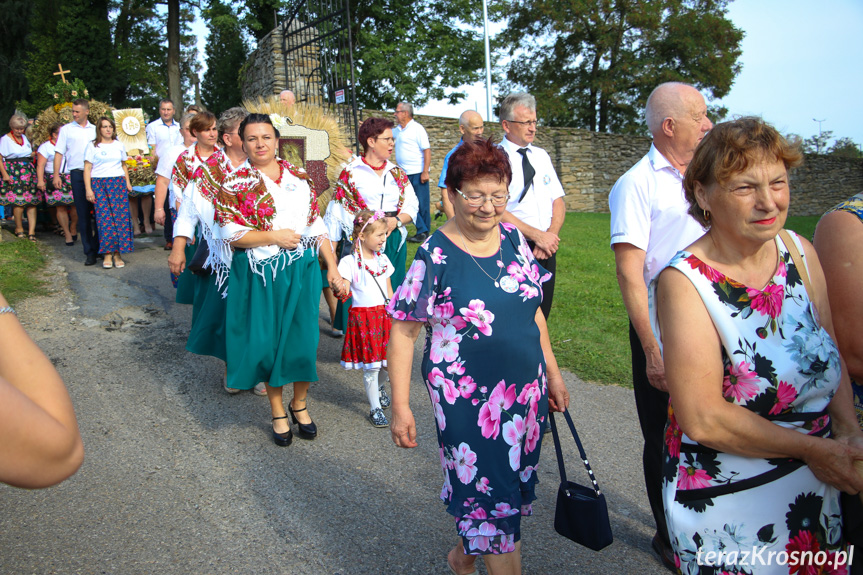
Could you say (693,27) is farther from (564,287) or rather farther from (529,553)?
(529,553)

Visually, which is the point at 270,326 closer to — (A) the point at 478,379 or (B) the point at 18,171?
(A) the point at 478,379

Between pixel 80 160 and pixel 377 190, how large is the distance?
6.48m

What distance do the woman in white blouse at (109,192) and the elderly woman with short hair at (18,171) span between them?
8.93 ft

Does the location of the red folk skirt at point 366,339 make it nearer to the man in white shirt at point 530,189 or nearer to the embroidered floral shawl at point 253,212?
the embroidered floral shawl at point 253,212

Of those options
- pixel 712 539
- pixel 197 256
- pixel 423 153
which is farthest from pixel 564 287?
pixel 712 539

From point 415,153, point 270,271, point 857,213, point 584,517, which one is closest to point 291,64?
point 415,153

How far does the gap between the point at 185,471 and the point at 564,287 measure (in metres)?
5.72

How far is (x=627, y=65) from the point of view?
29219mm

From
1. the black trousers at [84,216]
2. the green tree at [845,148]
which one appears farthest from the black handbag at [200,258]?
the green tree at [845,148]

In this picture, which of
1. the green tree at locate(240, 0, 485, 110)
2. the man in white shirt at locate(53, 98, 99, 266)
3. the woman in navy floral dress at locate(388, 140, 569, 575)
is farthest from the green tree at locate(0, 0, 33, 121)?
the woman in navy floral dress at locate(388, 140, 569, 575)

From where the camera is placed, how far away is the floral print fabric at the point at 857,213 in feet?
6.45

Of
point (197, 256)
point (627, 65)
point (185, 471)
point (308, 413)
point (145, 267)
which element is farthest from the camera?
point (627, 65)

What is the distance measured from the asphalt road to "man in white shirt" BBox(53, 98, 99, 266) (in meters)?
4.30

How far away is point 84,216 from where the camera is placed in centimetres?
953
